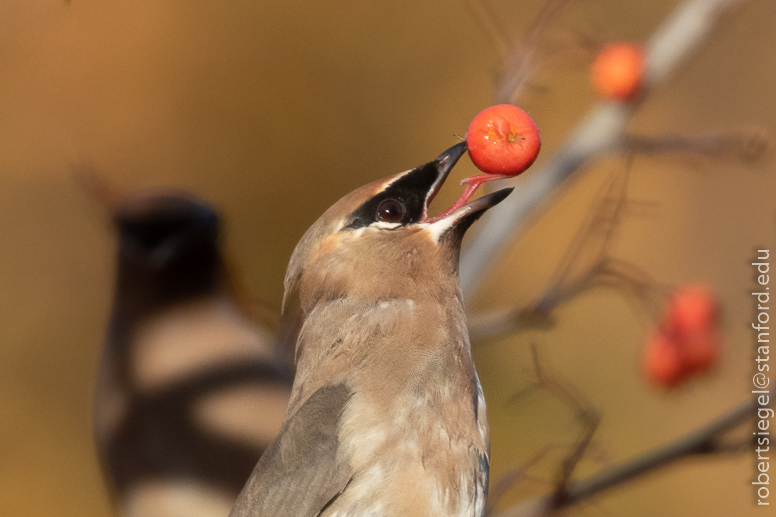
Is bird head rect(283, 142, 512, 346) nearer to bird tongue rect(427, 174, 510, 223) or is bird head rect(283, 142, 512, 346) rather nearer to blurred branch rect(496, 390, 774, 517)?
bird tongue rect(427, 174, 510, 223)

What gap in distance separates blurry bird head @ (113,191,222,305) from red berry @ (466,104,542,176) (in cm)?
128

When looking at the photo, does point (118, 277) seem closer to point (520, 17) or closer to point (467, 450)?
point (467, 450)

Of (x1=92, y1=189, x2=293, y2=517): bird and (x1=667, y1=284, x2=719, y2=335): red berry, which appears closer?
(x1=667, y1=284, x2=719, y2=335): red berry

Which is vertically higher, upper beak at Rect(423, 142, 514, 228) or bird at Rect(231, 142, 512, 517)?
upper beak at Rect(423, 142, 514, 228)

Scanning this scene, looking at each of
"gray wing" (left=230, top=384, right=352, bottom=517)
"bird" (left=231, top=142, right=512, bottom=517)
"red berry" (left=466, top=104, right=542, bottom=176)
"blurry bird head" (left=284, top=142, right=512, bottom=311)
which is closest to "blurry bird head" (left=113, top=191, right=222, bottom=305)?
"bird" (left=231, top=142, right=512, bottom=517)

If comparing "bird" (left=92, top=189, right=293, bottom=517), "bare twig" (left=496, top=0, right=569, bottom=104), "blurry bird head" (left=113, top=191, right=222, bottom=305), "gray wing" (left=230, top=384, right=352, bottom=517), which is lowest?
"gray wing" (left=230, top=384, right=352, bottom=517)

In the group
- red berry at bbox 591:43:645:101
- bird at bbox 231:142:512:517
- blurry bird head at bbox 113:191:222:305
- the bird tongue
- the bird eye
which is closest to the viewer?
bird at bbox 231:142:512:517

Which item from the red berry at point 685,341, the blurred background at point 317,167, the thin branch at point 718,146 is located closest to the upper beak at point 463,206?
the thin branch at point 718,146

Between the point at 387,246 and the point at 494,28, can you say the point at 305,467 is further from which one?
the point at 494,28

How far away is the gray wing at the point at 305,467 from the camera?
1.52m

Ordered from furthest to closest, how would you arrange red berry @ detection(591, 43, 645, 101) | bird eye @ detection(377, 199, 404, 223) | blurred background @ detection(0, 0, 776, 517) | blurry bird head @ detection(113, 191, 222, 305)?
blurred background @ detection(0, 0, 776, 517) → blurry bird head @ detection(113, 191, 222, 305) → red berry @ detection(591, 43, 645, 101) → bird eye @ detection(377, 199, 404, 223)

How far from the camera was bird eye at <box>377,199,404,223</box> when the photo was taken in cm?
172

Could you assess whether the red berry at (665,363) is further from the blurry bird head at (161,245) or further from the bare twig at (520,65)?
the blurry bird head at (161,245)

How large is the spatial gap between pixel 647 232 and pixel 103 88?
10.3 feet
